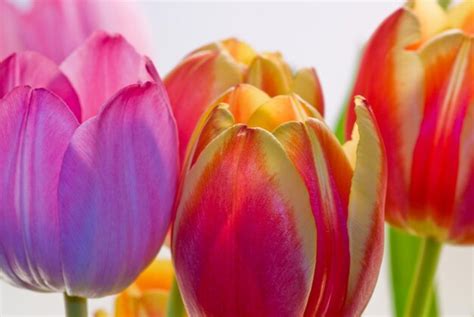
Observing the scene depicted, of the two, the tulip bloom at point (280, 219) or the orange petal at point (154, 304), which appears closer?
the tulip bloom at point (280, 219)

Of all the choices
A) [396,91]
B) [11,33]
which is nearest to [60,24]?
[11,33]

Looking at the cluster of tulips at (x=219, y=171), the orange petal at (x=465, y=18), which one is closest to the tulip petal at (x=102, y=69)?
the cluster of tulips at (x=219, y=171)

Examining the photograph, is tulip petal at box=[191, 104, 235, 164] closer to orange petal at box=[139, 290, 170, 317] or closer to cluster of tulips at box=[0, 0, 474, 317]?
cluster of tulips at box=[0, 0, 474, 317]

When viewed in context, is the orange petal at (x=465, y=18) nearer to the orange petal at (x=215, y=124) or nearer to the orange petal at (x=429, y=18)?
the orange petal at (x=429, y=18)

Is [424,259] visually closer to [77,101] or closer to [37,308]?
[77,101]

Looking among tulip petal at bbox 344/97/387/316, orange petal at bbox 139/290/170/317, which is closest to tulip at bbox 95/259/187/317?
orange petal at bbox 139/290/170/317

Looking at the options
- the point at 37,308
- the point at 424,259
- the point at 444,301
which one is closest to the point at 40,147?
the point at 424,259
